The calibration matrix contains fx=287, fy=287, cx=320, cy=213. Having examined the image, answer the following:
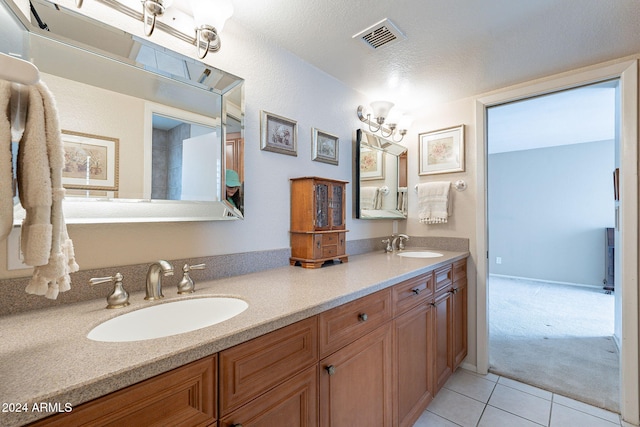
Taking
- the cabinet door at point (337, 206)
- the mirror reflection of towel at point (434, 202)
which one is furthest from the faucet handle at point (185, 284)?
the mirror reflection of towel at point (434, 202)

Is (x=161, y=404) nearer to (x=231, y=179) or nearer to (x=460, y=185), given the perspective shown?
(x=231, y=179)

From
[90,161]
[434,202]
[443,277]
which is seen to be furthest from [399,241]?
[90,161]

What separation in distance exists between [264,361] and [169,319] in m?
0.43

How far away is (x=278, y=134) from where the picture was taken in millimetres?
1636

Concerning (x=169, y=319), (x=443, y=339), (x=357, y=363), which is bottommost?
(x=443, y=339)

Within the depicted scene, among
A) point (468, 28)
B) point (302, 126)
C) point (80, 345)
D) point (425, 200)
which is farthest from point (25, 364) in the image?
point (425, 200)

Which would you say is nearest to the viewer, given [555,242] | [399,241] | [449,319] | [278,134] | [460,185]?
[278,134]

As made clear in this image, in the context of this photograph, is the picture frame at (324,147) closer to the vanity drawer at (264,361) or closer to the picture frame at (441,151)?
the picture frame at (441,151)

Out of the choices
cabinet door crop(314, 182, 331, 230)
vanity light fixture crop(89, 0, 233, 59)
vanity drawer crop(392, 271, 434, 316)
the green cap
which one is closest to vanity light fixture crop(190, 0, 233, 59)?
vanity light fixture crop(89, 0, 233, 59)

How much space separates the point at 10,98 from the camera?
0.52 metres

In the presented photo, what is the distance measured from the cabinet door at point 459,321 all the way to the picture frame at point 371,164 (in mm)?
1026

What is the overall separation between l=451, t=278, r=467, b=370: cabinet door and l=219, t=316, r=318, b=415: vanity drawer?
149cm

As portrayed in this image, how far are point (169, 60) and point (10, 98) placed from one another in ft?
2.65

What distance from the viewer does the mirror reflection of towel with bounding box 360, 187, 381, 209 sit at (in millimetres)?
2246
